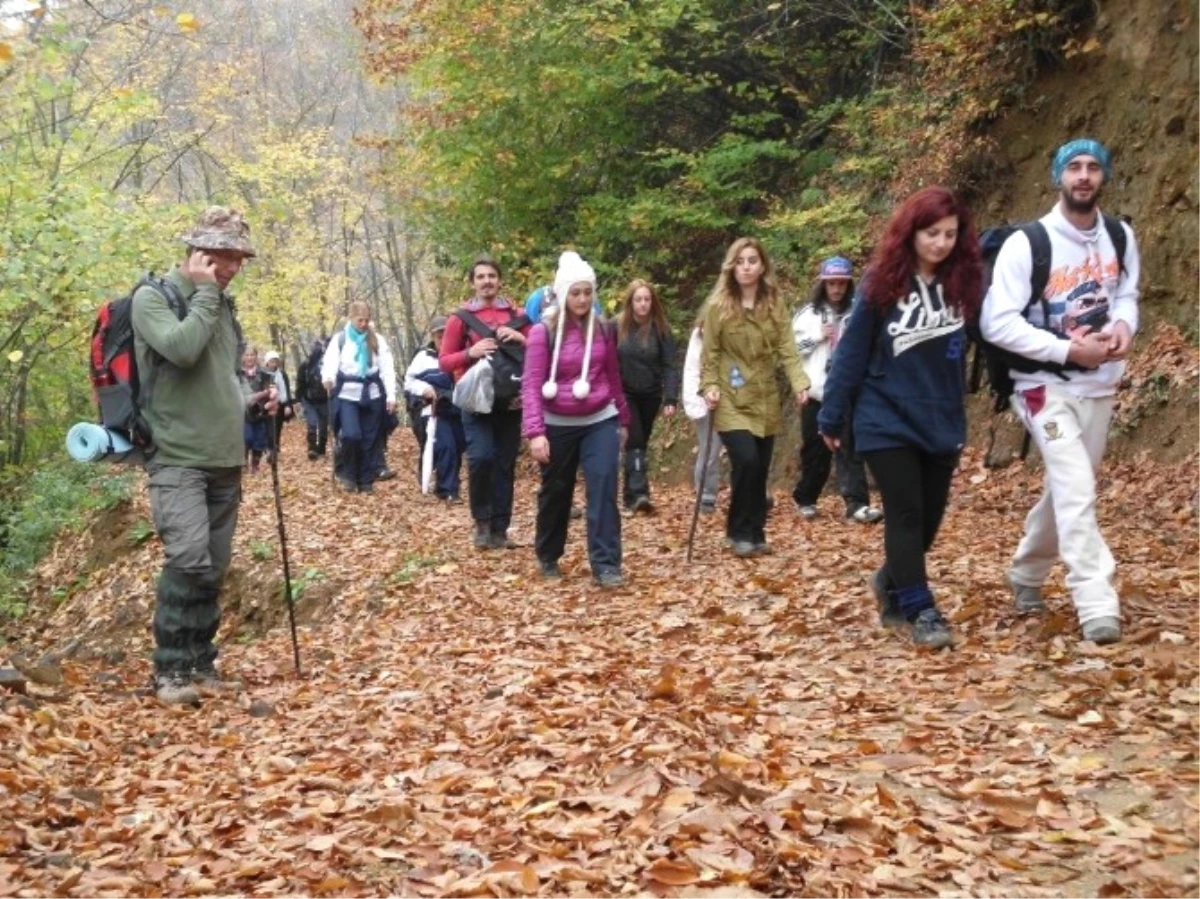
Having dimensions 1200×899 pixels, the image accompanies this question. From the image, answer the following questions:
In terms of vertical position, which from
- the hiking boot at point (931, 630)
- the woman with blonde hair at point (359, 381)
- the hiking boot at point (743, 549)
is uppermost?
the woman with blonde hair at point (359, 381)

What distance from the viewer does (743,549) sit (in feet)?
31.3

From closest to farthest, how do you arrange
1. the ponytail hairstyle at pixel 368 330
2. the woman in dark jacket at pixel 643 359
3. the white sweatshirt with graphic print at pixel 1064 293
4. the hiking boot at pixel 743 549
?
1. the white sweatshirt with graphic print at pixel 1064 293
2. the hiking boot at pixel 743 549
3. the woman in dark jacket at pixel 643 359
4. the ponytail hairstyle at pixel 368 330

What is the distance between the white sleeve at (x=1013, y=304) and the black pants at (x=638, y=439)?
21.1 ft

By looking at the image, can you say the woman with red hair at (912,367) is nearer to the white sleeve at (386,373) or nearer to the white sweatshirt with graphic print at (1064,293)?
the white sweatshirt with graphic print at (1064,293)

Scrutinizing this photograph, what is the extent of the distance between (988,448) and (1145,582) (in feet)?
17.6

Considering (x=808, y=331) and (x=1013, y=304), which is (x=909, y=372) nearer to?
(x=1013, y=304)

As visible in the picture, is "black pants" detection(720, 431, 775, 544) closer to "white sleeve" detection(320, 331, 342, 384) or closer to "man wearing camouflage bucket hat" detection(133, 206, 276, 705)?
"man wearing camouflage bucket hat" detection(133, 206, 276, 705)

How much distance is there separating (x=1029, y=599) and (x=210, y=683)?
4809mm

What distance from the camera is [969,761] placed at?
185 inches

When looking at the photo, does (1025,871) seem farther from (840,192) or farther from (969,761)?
(840,192)

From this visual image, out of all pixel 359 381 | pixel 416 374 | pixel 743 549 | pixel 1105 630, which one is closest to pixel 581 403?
pixel 743 549

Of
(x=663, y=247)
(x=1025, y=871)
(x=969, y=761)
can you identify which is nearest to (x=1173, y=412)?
(x=969, y=761)

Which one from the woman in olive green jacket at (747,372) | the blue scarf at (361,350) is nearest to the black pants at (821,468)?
the woman in olive green jacket at (747,372)

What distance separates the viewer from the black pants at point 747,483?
9.33 meters
